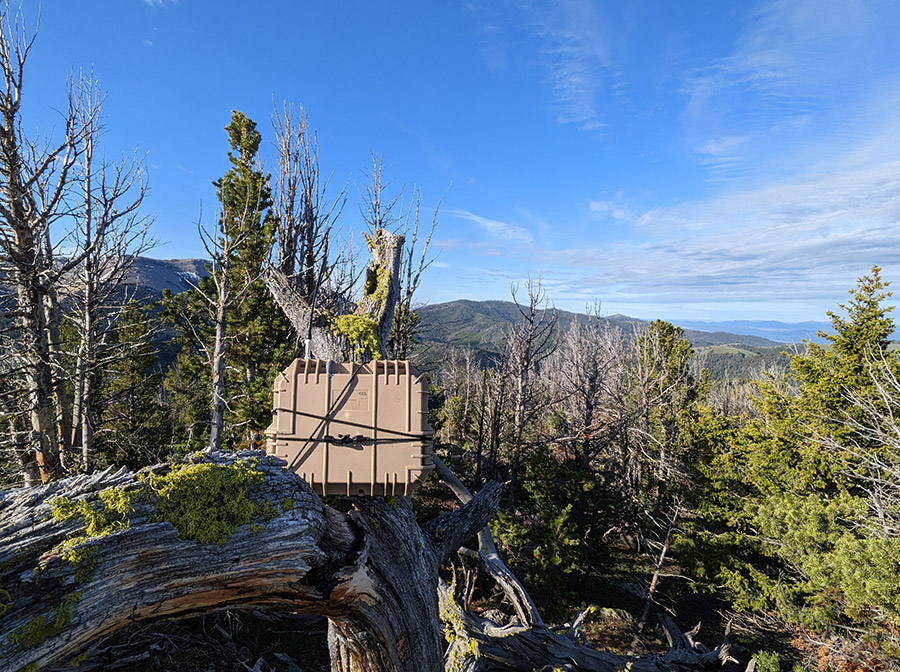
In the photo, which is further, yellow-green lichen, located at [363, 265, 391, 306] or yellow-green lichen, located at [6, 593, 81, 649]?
yellow-green lichen, located at [363, 265, 391, 306]

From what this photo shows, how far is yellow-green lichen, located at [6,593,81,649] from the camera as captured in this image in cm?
135

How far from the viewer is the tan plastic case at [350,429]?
2.86m

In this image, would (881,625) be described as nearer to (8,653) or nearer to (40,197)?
(8,653)

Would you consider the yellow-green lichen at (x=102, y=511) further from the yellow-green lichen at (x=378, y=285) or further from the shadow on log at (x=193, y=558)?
the yellow-green lichen at (x=378, y=285)

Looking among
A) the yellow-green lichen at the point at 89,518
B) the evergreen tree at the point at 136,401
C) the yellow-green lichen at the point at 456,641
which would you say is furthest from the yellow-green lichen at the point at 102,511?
the evergreen tree at the point at 136,401

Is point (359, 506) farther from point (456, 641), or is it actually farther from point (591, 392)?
point (591, 392)

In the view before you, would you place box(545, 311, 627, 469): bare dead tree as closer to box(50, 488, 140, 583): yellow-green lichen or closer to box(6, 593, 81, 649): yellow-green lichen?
box(50, 488, 140, 583): yellow-green lichen

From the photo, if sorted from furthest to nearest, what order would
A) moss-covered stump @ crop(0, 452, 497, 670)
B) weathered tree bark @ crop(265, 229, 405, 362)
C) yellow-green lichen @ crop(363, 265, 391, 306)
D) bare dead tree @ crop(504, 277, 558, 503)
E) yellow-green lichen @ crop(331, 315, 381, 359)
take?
bare dead tree @ crop(504, 277, 558, 503) → yellow-green lichen @ crop(363, 265, 391, 306) → weathered tree bark @ crop(265, 229, 405, 362) → yellow-green lichen @ crop(331, 315, 381, 359) → moss-covered stump @ crop(0, 452, 497, 670)

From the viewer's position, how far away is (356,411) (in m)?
2.91

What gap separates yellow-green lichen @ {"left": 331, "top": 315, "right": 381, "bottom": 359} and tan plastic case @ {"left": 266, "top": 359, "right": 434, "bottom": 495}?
55.3 inches

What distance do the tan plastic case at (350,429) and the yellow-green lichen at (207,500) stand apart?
686 millimetres

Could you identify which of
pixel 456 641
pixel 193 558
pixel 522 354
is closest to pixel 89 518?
pixel 193 558

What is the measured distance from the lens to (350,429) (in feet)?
9.47

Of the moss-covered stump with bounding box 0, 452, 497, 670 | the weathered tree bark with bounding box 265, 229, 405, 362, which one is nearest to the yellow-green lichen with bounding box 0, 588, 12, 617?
the moss-covered stump with bounding box 0, 452, 497, 670
